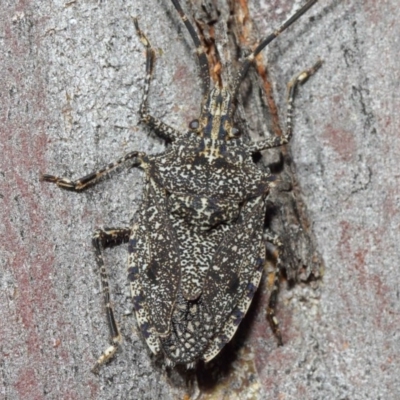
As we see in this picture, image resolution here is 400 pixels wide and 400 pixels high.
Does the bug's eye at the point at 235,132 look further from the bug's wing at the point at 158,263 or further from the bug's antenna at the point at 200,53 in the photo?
the bug's wing at the point at 158,263

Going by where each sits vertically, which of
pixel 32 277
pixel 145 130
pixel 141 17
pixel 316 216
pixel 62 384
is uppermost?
pixel 141 17

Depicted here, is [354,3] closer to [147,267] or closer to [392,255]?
[392,255]

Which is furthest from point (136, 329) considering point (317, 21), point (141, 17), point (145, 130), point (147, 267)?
point (317, 21)

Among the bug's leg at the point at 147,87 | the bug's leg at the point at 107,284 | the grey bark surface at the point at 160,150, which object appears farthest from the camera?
the bug's leg at the point at 147,87

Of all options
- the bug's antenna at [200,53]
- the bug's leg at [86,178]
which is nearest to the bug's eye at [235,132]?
the bug's antenna at [200,53]

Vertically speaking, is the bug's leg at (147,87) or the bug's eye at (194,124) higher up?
the bug's leg at (147,87)

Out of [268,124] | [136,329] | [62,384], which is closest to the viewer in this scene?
[62,384]
